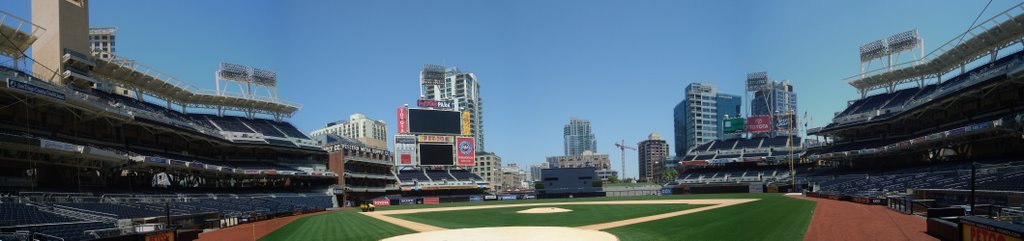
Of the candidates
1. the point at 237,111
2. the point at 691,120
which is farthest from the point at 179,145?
the point at 691,120

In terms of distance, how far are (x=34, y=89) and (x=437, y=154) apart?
60046 mm

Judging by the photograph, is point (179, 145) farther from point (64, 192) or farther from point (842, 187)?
point (842, 187)

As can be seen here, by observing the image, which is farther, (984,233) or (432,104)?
(432,104)

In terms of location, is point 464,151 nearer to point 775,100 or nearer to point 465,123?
point 465,123

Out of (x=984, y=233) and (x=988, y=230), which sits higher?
(x=988, y=230)

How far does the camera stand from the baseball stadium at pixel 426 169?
75.6ft

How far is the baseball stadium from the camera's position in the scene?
75.6 feet

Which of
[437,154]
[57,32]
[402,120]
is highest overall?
[57,32]

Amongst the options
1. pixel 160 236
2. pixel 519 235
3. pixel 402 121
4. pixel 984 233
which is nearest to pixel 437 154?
pixel 402 121

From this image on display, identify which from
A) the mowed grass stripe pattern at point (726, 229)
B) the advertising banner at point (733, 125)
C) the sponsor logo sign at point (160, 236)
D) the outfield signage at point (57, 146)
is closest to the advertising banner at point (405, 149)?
the advertising banner at point (733, 125)

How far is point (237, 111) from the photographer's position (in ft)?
215

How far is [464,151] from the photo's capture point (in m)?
87.2

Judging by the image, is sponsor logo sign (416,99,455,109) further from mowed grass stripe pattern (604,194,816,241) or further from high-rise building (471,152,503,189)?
high-rise building (471,152,503,189)

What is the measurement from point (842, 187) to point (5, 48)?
62706mm
